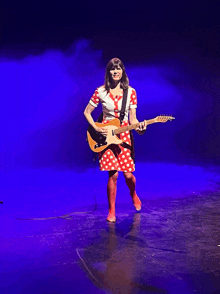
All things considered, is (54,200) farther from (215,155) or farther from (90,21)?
(215,155)

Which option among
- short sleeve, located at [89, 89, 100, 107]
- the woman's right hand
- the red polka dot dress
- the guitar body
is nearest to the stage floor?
the red polka dot dress

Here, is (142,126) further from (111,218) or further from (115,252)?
(115,252)

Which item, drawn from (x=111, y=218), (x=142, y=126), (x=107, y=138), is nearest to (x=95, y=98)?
(x=107, y=138)

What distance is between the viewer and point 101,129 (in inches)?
158

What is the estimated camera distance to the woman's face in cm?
400

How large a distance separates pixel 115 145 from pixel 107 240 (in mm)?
Result: 1061

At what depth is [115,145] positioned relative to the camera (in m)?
4.05

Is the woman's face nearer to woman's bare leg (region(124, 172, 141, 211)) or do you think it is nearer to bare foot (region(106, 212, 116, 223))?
woman's bare leg (region(124, 172, 141, 211))

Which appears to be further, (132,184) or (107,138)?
(132,184)

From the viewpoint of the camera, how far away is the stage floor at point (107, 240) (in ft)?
8.35

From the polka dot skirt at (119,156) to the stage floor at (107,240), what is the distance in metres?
0.53

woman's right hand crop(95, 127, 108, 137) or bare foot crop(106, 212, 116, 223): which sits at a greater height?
woman's right hand crop(95, 127, 108, 137)

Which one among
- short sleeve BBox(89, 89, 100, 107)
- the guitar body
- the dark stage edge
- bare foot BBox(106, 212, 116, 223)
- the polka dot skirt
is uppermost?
short sleeve BBox(89, 89, 100, 107)

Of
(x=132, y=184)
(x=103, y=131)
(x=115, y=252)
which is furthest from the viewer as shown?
(x=132, y=184)
